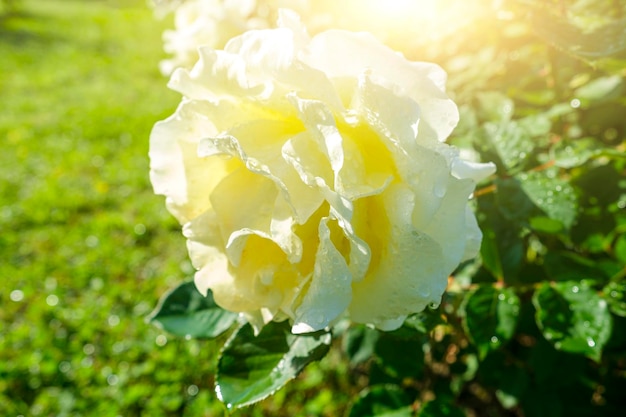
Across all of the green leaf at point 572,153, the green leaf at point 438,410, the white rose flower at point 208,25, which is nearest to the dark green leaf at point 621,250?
the green leaf at point 572,153

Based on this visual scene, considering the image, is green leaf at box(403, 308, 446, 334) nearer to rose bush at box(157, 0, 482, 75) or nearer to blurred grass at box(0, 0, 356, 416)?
rose bush at box(157, 0, 482, 75)

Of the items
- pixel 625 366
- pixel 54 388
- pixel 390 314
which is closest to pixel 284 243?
pixel 390 314

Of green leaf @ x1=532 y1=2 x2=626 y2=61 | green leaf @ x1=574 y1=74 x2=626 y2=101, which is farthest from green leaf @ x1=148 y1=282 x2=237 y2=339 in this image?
green leaf @ x1=574 y1=74 x2=626 y2=101

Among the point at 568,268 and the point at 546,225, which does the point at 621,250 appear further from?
the point at 546,225

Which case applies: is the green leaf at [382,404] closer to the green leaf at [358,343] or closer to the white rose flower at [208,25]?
the green leaf at [358,343]

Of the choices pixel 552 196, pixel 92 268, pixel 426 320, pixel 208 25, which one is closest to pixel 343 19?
pixel 208 25

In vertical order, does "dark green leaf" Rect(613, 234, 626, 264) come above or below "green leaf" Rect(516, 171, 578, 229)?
below

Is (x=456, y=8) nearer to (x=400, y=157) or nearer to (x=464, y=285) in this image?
(x=464, y=285)
